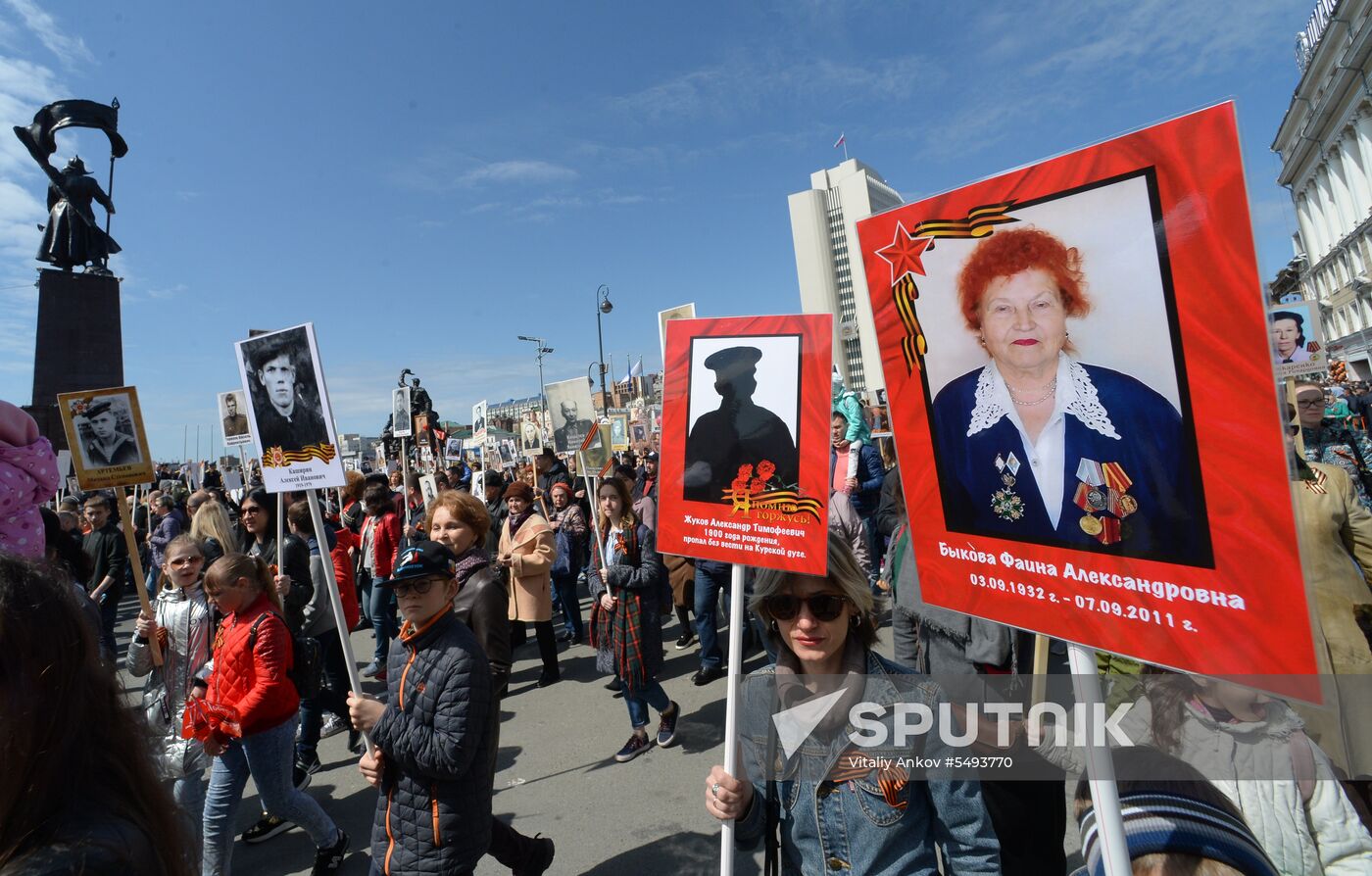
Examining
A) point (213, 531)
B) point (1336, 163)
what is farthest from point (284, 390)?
point (1336, 163)

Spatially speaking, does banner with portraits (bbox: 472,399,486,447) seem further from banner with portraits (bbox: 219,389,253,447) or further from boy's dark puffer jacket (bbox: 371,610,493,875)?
boy's dark puffer jacket (bbox: 371,610,493,875)

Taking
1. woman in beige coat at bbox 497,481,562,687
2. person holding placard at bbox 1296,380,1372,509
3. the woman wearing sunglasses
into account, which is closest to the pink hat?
the woman wearing sunglasses

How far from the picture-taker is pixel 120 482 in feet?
14.8

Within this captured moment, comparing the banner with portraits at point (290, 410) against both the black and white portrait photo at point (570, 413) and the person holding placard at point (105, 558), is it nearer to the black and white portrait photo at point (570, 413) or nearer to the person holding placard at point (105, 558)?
the black and white portrait photo at point (570, 413)

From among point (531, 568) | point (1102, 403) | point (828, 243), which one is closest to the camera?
point (1102, 403)

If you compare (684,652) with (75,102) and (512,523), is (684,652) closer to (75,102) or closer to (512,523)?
(512,523)

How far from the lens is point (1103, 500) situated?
1.17 metres

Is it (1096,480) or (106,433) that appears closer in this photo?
(1096,480)

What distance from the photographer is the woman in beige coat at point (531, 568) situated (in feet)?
20.1

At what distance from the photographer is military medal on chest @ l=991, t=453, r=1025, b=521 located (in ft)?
4.24

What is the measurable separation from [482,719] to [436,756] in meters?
0.20

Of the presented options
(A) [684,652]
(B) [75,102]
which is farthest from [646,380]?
(A) [684,652]

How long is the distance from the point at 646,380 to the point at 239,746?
80.9 meters

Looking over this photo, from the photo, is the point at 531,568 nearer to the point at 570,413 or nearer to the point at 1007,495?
the point at 570,413
